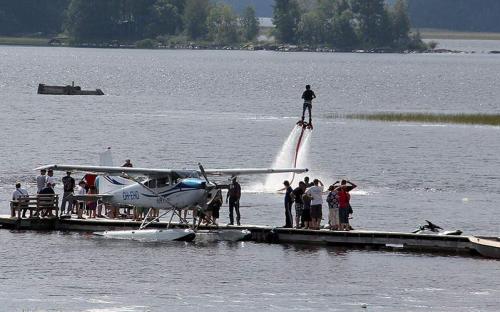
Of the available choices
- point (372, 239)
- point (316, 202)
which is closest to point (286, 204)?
point (316, 202)

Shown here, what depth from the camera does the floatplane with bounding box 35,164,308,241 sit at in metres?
42.3

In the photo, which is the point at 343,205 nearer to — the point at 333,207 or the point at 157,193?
the point at 333,207

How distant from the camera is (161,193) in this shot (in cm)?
4303

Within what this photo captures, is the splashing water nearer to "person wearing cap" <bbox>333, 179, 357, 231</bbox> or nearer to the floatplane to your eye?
the floatplane

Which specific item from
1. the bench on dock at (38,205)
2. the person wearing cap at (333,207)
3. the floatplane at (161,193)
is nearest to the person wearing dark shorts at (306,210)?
the person wearing cap at (333,207)

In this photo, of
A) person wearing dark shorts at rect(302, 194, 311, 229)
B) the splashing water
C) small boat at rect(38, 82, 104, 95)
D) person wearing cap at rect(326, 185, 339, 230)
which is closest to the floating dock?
person wearing dark shorts at rect(302, 194, 311, 229)

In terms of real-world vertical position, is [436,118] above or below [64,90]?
below

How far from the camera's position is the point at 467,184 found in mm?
67500

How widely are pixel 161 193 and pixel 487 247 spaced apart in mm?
10341

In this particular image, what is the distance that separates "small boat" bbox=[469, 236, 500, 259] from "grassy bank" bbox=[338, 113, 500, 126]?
6566 cm

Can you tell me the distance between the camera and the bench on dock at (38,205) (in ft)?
147

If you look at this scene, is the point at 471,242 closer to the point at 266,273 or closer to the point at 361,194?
the point at 266,273

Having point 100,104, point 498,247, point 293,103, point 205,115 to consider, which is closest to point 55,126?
point 205,115

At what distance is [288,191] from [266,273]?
418 centimetres
